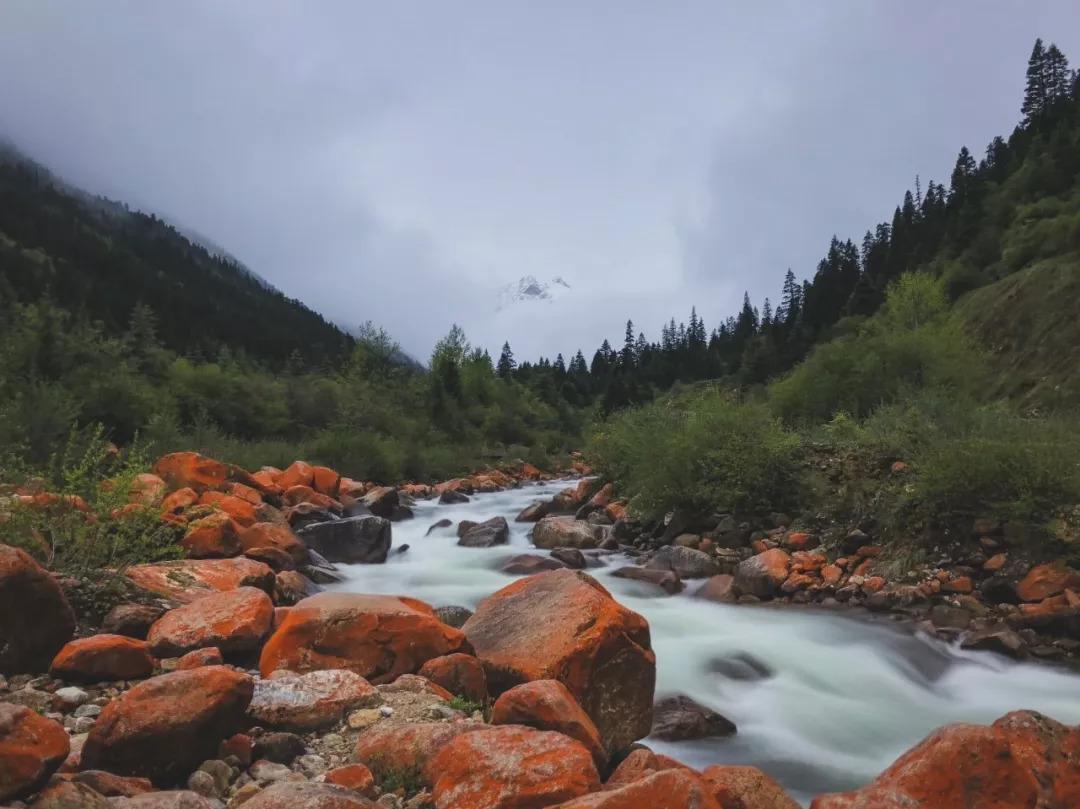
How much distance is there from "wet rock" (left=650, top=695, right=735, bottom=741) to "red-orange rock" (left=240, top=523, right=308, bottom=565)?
651cm

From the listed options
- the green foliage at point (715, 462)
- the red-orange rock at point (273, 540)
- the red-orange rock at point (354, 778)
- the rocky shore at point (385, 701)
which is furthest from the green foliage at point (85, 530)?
the green foliage at point (715, 462)

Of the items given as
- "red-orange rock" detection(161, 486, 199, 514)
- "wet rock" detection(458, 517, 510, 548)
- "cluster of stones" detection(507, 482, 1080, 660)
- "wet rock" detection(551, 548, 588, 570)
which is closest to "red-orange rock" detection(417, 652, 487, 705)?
"red-orange rock" detection(161, 486, 199, 514)

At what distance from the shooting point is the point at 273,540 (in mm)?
10359

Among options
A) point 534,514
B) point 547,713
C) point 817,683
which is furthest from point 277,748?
point 534,514

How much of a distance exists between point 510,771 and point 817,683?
5991 mm

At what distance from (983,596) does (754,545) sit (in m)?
4.17

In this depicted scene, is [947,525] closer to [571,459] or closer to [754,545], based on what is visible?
[754,545]

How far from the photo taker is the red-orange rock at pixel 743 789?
366 cm

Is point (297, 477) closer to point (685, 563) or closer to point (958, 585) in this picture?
point (685, 563)

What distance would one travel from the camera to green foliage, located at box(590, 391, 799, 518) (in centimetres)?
1404

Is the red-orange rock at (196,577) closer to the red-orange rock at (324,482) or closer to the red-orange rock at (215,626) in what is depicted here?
the red-orange rock at (215,626)

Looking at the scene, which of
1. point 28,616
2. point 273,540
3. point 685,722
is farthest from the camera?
point 273,540

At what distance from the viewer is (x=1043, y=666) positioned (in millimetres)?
7773

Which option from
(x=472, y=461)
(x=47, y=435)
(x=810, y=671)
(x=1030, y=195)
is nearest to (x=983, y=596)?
(x=810, y=671)
